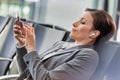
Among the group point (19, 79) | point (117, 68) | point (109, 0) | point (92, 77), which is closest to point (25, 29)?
point (19, 79)

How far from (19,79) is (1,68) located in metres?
0.96

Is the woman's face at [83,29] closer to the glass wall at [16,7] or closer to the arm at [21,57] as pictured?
the arm at [21,57]

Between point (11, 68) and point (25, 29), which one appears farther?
point (11, 68)

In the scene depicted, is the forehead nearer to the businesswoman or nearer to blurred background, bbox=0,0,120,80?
the businesswoman

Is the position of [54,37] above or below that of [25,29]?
below

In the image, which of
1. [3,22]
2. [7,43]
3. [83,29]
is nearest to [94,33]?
[83,29]

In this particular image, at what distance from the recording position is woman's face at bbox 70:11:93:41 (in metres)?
1.84

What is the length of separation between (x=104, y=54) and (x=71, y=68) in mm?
358

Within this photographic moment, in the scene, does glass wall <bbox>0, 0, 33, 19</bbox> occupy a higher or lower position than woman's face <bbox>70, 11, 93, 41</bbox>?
lower

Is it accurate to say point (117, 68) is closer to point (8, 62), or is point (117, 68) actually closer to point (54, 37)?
point (54, 37)

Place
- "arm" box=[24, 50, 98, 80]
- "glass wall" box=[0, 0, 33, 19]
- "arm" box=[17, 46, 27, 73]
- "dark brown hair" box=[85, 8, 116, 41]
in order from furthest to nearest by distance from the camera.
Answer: "glass wall" box=[0, 0, 33, 19] → "arm" box=[17, 46, 27, 73] → "dark brown hair" box=[85, 8, 116, 41] → "arm" box=[24, 50, 98, 80]

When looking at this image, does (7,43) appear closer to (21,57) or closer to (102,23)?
(21,57)

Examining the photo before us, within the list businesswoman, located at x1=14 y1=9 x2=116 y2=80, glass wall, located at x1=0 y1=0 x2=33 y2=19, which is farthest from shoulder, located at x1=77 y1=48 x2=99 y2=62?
glass wall, located at x1=0 y1=0 x2=33 y2=19

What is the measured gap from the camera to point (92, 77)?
1.81 m
